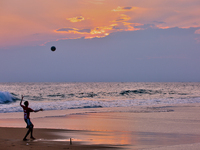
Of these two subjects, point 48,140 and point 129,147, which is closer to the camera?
point 129,147

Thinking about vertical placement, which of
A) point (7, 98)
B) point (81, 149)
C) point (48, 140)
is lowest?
point (81, 149)

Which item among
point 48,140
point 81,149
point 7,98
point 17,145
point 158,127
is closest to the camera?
point 81,149

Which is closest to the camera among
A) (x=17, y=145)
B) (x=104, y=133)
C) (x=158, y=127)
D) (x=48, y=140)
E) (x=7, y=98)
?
(x=17, y=145)

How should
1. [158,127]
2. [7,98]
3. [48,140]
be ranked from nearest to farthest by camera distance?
1. [48,140]
2. [158,127]
3. [7,98]

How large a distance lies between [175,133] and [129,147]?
12.0 ft

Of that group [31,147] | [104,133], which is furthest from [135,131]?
[31,147]

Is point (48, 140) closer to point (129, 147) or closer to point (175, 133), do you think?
point (129, 147)

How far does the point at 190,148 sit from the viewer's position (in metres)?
8.68

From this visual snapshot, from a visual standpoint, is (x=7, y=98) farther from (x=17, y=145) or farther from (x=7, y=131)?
(x=17, y=145)

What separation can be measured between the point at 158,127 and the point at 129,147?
4.83 meters

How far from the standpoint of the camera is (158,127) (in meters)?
13.2

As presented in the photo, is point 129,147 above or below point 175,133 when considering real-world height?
below

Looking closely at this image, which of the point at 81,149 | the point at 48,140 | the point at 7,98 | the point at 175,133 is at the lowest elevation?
the point at 81,149

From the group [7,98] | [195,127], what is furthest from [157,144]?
[7,98]
